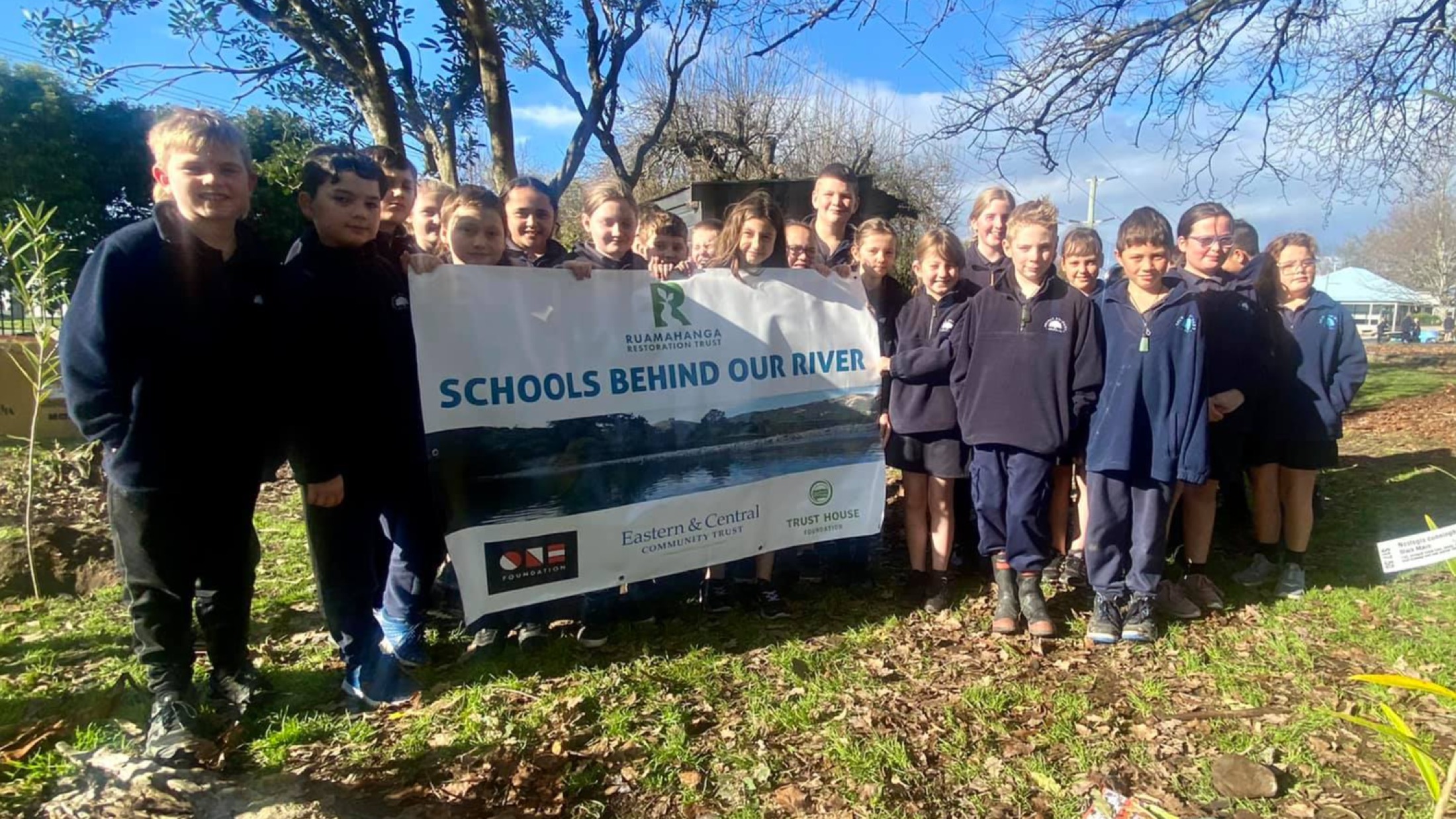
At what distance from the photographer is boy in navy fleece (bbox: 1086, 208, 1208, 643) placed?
373 cm

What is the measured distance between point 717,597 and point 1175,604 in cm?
245

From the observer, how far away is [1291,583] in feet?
14.4

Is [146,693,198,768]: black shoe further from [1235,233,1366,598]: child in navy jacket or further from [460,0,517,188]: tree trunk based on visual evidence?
[460,0,517,188]: tree trunk

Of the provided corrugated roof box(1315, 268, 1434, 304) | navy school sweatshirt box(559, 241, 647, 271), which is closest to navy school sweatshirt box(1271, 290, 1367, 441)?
navy school sweatshirt box(559, 241, 647, 271)

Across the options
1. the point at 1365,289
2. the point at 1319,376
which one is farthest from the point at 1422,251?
the point at 1319,376

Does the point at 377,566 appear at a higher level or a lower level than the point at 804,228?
lower

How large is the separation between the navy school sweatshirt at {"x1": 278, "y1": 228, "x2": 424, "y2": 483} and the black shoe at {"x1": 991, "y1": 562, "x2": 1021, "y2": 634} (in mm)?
2869

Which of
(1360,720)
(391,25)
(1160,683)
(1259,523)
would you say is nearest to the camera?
(1360,720)

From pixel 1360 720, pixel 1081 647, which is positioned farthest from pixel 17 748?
pixel 1081 647

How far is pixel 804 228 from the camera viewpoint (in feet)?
14.3

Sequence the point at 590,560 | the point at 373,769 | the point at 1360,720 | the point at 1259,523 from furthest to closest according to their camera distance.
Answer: the point at 1259,523
the point at 590,560
the point at 373,769
the point at 1360,720

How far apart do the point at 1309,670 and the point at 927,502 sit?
183cm

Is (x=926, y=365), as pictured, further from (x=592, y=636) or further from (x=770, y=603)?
(x=592, y=636)

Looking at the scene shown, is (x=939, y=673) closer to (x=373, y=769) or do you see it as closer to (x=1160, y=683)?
(x=1160, y=683)
